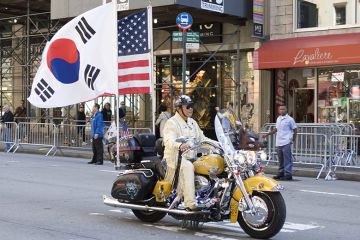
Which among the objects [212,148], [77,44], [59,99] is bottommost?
[212,148]

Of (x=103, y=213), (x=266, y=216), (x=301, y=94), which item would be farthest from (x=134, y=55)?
(x=301, y=94)

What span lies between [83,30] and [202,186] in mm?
3921

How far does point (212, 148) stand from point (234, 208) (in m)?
0.81

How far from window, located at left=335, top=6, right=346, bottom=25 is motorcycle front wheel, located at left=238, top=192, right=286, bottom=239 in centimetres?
1435

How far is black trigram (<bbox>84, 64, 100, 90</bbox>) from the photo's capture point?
32.2 ft

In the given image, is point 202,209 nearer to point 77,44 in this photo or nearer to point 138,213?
point 138,213

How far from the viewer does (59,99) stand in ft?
31.3

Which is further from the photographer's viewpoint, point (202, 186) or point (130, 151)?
point (130, 151)

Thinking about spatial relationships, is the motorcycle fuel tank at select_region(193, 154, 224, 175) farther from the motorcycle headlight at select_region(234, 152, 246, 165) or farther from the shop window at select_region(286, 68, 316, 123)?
the shop window at select_region(286, 68, 316, 123)

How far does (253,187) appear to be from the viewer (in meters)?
7.13

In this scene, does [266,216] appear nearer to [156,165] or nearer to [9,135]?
[156,165]

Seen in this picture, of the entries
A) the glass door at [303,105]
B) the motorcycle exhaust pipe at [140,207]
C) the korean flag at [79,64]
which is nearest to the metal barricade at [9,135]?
the glass door at [303,105]

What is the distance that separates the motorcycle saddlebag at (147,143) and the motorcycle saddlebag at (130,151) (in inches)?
2.1

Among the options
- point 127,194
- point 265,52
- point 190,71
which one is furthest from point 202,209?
point 190,71
